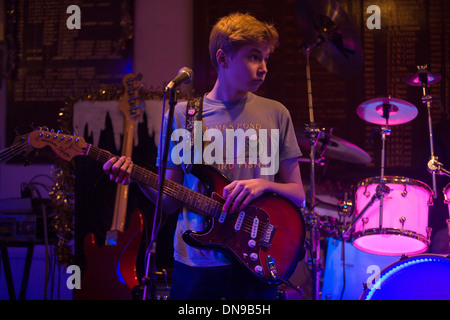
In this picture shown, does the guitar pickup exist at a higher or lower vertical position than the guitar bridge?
higher

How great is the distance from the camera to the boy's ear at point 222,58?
2.35m

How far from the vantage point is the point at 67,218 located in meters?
4.06

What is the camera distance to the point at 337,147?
11.9 feet

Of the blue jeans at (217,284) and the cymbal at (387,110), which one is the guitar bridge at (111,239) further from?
the cymbal at (387,110)

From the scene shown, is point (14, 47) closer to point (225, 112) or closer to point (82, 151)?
point (82, 151)

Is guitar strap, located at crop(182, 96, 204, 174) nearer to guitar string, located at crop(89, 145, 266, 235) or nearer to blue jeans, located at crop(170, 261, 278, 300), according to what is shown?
guitar string, located at crop(89, 145, 266, 235)

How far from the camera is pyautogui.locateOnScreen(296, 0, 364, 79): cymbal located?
3504mm

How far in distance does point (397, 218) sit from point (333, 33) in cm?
161

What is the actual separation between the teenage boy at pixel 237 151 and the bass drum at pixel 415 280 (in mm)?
1179

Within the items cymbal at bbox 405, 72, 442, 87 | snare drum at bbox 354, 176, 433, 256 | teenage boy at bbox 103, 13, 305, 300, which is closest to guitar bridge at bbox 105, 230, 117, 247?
teenage boy at bbox 103, 13, 305, 300

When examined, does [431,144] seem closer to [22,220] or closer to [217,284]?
[217,284]

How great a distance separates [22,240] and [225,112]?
2651 mm

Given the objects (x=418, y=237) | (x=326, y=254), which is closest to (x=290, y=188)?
(x=418, y=237)

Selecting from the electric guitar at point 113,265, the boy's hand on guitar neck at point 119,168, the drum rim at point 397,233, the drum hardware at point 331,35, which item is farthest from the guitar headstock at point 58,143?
the drum rim at point 397,233
